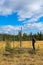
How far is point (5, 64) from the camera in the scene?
480 inches

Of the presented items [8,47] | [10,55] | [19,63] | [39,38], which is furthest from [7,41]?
[39,38]

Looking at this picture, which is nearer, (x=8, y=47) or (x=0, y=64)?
(x=0, y=64)

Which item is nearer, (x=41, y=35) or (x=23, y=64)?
(x=23, y=64)

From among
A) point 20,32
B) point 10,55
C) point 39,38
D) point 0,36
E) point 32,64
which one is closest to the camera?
point 32,64

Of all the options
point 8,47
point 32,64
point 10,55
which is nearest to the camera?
point 32,64

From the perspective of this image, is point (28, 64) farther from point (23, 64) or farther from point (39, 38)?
point (39, 38)

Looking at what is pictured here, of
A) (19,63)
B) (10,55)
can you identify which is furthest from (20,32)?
(19,63)

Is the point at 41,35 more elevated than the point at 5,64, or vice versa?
the point at 41,35

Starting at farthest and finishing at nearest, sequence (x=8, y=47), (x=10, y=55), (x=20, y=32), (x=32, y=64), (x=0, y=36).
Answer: (x=0, y=36), (x=20, y=32), (x=8, y=47), (x=10, y=55), (x=32, y=64)

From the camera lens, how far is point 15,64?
12156 millimetres

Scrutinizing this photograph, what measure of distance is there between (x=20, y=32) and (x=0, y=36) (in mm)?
9033

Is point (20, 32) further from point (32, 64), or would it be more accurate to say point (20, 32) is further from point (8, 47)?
point (32, 64)

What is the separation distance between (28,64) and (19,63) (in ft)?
2.32

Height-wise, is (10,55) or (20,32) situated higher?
(20,32)
